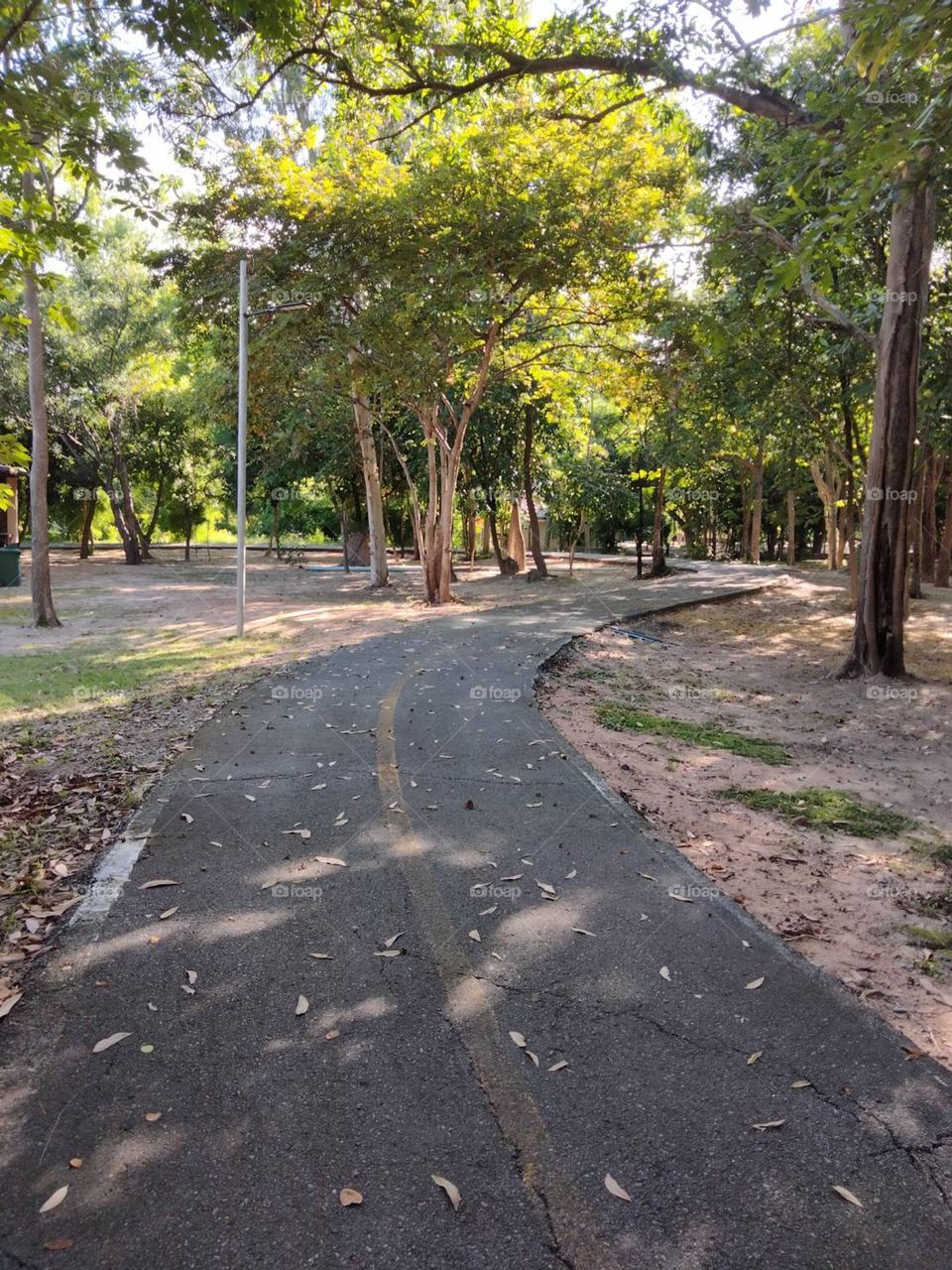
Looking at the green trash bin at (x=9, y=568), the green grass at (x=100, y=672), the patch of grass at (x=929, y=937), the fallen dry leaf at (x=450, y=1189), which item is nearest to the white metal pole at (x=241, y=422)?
the green grass at (x=100, y=672)

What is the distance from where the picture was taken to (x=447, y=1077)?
315cm

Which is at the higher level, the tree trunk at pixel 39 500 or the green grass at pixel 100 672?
the tree trunk at pixel 39 500

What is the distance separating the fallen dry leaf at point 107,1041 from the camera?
3281mm

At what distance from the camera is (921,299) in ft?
39.5

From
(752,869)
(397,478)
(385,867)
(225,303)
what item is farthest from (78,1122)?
(397,478)

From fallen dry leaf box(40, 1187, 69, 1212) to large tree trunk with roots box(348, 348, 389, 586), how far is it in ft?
58.6

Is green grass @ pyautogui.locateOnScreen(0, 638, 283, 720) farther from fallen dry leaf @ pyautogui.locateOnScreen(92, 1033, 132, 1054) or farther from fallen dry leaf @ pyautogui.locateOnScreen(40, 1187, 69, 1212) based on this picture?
fallen dry leaf @ pyautogui.locateOnScreen(40, 1187, 69, 1212)

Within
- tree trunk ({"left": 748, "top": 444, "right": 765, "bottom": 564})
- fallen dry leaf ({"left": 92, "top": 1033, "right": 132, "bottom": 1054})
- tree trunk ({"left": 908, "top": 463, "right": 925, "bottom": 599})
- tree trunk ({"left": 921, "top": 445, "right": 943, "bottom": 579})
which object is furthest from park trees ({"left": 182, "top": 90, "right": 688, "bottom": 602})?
tree trunk ({"left": 748, "top": 444, "right": 765, "bottom": 564})

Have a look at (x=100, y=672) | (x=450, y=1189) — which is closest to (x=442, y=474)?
(x=100, y=672)

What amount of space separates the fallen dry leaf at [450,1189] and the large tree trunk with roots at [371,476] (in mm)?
17933

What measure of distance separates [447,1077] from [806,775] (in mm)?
6273

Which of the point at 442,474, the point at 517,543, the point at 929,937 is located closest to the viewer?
the point at 929,937

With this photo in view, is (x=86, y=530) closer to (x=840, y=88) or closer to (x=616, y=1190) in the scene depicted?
(x=840, y=88)

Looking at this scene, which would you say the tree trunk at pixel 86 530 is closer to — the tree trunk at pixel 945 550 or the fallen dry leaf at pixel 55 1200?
the tree trunk at pixel 945 550
